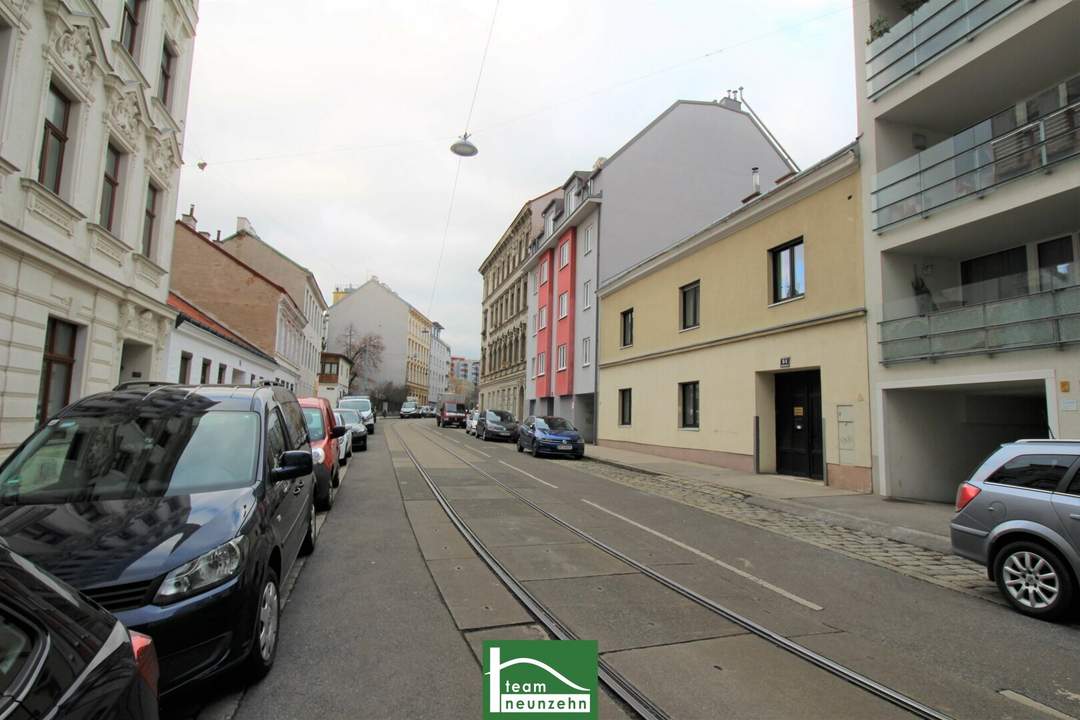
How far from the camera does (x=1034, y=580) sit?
5270 mm

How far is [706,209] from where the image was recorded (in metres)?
29.4

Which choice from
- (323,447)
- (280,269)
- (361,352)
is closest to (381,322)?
(361,352)

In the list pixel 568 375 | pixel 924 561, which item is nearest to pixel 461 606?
pixel 924 561

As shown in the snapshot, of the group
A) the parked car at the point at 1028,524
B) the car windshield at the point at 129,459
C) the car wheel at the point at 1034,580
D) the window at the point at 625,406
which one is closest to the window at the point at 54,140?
the car windshield at the point at 129,459

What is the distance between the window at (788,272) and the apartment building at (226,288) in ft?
83.6

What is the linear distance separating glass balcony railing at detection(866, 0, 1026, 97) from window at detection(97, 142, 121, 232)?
54.2 ft

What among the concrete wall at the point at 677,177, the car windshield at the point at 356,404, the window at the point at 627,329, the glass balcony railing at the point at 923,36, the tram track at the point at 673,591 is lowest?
the tram track at the point at 673,591

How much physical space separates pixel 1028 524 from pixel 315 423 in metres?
10.7

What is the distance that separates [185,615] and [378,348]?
8304 cm

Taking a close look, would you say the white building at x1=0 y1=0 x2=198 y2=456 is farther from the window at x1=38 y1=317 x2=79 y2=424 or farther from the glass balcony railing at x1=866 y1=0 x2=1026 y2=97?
the glass balcony railing at x1=866 y1=0 x2=1026 y2=97

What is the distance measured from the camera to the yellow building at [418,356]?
9181 centimetres

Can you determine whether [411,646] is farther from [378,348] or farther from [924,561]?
[378,348]

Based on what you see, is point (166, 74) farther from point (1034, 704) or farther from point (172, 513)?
point (1034, 704)

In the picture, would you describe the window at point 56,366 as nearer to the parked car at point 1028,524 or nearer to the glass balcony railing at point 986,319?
the parked car at point 1028,524
